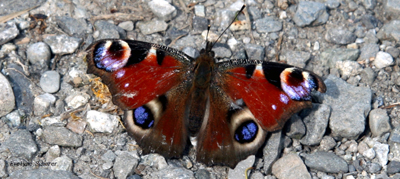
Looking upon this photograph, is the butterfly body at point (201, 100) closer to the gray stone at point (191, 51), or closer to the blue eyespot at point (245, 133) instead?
the blue eyespot at point (245, 133)

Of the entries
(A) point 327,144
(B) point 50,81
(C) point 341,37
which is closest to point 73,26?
(B) point 50,81

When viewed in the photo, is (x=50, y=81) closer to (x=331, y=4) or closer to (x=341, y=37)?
(x=341, y=37)

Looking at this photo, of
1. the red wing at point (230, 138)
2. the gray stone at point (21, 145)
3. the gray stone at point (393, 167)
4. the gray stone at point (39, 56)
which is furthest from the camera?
the gray stone at point (39, 56)

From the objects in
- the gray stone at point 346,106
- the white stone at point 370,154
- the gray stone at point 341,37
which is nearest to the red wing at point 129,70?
the gray stone at point 346,106

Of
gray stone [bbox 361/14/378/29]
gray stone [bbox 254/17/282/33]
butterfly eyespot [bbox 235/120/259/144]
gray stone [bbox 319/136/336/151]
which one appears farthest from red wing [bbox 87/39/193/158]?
gray stone [bbox 361/14/378/29]

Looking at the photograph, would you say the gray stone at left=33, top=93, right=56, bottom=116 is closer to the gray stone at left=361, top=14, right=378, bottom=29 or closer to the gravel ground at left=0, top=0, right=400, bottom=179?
the gravel ground at left=0, top=0, right=400, bottom=179

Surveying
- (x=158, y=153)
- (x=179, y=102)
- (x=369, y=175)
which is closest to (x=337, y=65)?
(x=369, y=175)
